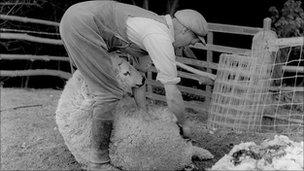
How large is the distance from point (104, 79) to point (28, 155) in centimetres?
151

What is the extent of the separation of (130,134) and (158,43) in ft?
3.36

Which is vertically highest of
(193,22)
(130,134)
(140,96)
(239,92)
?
(193,22)

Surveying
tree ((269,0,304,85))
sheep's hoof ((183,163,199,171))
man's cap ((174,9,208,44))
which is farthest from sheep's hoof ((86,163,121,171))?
tree ((269,0,304,85))

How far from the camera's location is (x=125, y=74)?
14.9ft

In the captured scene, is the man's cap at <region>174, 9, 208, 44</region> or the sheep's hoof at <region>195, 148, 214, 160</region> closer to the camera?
the man's cap at <region>174, 9, 208, 44</region>

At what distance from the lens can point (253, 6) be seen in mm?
10016

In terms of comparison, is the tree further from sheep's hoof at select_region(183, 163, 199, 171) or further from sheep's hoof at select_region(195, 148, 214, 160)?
sheep's hoof at select_region(183, 163, 199, 171)

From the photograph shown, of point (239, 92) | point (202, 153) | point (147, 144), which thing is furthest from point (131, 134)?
point (239, 92)

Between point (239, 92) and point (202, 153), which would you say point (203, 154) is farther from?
point (239, 92)

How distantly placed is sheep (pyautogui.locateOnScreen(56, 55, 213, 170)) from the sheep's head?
0.21m

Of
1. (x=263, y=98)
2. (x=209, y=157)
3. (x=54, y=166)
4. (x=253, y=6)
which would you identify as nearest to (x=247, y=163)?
(x=209, y=157)

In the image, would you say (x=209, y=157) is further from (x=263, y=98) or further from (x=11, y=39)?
(x=11, y=39)

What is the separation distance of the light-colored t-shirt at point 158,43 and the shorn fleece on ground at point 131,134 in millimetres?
758

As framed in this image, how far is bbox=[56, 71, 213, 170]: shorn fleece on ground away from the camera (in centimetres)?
438
